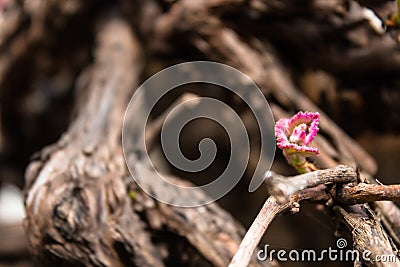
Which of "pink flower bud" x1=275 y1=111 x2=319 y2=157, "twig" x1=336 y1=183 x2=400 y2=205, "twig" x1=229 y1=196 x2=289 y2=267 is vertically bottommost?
"twig" x1=336 y1=183 x2=400 y2=205

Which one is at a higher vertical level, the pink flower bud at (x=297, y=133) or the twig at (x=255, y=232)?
the pink flower bud at (x=297, y=133)

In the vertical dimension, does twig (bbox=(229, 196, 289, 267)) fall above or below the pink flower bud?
below

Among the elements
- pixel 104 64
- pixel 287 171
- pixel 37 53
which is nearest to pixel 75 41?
pixel 37 53

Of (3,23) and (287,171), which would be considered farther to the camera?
(3,23)

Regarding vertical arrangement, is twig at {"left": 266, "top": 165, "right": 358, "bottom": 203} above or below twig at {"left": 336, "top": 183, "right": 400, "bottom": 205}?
above

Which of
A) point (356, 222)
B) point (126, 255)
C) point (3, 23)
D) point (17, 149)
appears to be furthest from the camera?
point (17, 149)

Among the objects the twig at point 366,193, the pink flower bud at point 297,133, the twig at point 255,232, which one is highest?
the pink flower bud at point 297,133

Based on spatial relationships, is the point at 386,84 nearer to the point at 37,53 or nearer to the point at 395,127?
the point at 395,127

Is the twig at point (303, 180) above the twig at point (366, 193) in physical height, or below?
above
